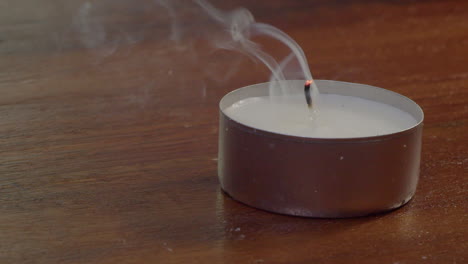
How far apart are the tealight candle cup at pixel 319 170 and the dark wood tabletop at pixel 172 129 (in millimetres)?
16

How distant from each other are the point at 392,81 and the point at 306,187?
542mm

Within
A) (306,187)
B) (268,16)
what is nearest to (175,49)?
(268,16)

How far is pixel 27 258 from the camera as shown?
0.67m

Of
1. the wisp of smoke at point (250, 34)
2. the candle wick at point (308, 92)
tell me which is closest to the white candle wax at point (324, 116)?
the candle wick at point (308, 92)

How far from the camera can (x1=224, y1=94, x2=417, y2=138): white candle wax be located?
2.59 feet

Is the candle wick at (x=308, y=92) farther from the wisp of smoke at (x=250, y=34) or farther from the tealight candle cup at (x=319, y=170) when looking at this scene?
the wisp of smoke at (x=250, y=34)

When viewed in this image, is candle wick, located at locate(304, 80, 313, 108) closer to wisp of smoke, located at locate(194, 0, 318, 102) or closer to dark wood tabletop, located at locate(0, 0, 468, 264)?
dark wood tabletop, located at locate(0, 0, 468, 264)

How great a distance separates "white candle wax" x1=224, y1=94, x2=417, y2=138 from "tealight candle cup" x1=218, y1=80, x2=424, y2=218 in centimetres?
4

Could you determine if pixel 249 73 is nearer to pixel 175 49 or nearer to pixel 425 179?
pixel 175 49

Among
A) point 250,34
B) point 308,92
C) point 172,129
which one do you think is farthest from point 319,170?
point 250,34

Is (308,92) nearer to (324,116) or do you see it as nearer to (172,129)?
(324,116)

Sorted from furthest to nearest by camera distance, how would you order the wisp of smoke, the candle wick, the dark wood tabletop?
the wisp of smoke
the candle wick
the dark wood tabletop

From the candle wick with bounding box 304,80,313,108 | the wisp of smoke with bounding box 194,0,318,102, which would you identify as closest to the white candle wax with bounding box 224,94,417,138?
the candle wick with bounding box 304,80,313,108

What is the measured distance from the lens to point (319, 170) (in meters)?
0.71
